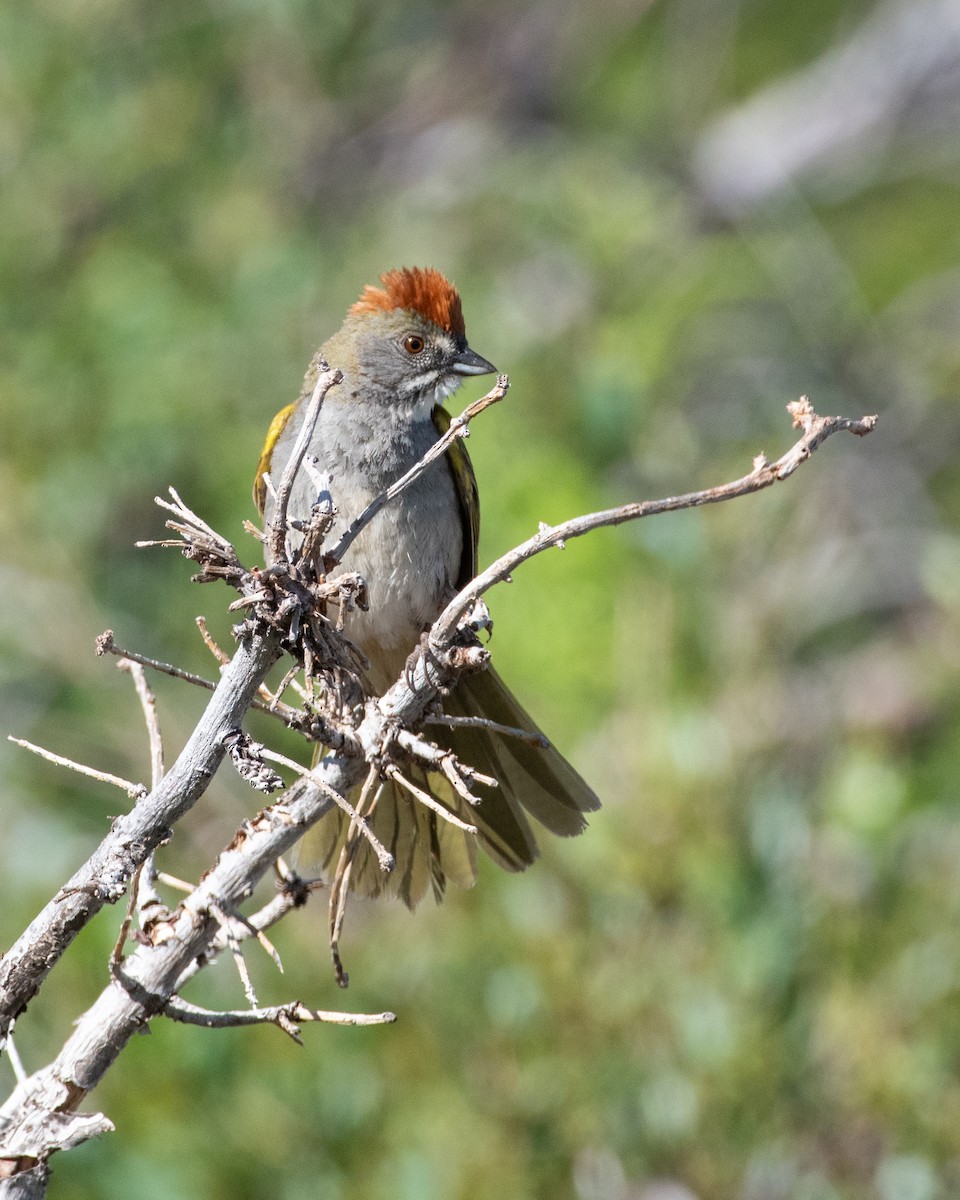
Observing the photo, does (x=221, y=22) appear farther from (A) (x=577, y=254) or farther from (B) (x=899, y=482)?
(B) (x=899, y=482)

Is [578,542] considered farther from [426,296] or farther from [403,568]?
[403,568]

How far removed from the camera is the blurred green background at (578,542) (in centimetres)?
389

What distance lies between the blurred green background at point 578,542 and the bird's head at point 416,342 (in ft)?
3.69

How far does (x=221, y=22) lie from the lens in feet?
28.5

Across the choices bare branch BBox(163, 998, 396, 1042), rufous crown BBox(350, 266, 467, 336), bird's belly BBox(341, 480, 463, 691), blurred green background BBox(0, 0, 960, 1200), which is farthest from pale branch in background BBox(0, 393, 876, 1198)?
rufous crown BBox(350, 266, 467, 336)

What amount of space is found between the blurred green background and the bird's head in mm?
1126

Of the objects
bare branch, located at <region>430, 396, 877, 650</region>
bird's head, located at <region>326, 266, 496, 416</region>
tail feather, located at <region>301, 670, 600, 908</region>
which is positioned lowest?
bare branch, located at <region>430, 396, 877, 650</region>

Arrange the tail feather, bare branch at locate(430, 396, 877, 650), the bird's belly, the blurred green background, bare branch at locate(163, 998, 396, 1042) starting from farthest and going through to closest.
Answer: the blurred green background
the bird's belly
the tail feather
bare branch at locate(163, 998, 396, 1042)
bare branch at locate(430, 396, 877, 650)

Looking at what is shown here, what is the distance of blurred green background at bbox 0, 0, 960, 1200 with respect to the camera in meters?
3.89

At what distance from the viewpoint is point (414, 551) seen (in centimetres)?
361

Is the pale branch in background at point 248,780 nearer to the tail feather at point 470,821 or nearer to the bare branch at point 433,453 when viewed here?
the bare branch at point 433,453

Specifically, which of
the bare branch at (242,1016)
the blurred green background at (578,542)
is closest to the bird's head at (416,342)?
the blurred green background at (578,542)

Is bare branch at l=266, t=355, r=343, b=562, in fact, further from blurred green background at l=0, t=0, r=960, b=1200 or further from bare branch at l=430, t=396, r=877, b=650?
blurred green background at l=0, t=0, r=960, b=1200

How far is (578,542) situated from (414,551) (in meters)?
2.52
